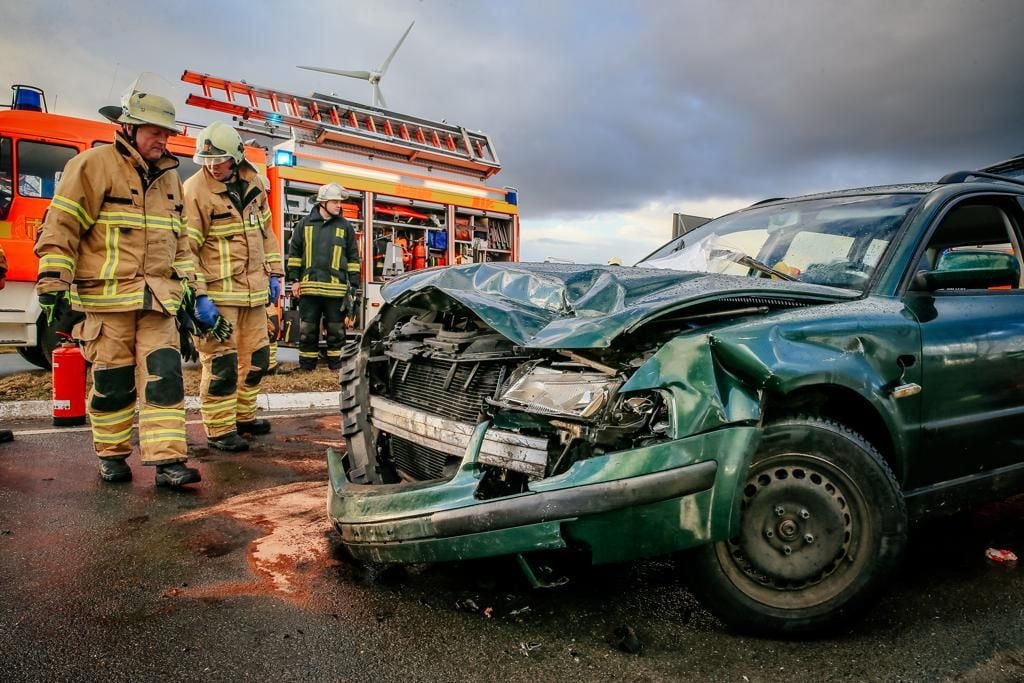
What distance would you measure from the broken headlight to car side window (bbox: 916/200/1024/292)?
1372mm

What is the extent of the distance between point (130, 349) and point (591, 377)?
2.84 m

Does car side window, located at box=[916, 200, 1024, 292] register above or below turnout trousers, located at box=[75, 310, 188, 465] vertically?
above

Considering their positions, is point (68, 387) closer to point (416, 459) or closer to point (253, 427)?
point (253, 427)

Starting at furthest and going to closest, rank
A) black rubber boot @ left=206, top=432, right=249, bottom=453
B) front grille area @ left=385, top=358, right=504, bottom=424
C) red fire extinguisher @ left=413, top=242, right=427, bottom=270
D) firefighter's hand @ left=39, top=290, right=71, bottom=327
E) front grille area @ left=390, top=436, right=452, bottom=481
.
→ 1. red fire extinguisher @ left=413, top=242, right=427, bottom=270
2. black rubber boot @ left=206, top=432, right=249, bottom=453
3. firefighter's hand @ left=39, top=290, right=71, bottom=327
4. front grille area @ left=390, top=436, right=452, bottom=481
5. front grille area @ left=385, top=358, right=504, bottom=424

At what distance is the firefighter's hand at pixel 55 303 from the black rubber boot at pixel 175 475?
3.04 ft

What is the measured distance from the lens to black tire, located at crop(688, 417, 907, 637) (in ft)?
6.69

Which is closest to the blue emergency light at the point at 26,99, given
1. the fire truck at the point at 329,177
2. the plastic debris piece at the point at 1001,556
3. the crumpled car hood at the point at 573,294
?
the fire truck at the point at 329,177

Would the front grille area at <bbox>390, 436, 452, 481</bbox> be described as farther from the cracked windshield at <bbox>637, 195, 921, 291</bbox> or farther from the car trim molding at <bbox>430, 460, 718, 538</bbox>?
the cracked windshield at <bbox>637, 195, 921, 291</bbox>

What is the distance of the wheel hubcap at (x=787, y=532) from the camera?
206 centimetres

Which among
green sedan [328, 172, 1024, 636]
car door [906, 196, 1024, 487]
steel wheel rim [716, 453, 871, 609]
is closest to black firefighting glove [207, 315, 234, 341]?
green sedan [328, 172, 1024, 636]

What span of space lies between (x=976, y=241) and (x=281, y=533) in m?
3.67

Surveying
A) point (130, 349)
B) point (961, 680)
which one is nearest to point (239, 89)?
point (130, 349)

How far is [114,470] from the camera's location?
371 cm

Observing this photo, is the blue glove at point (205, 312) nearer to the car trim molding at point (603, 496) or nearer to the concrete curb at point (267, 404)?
the concrete curb at point (267, 404)
